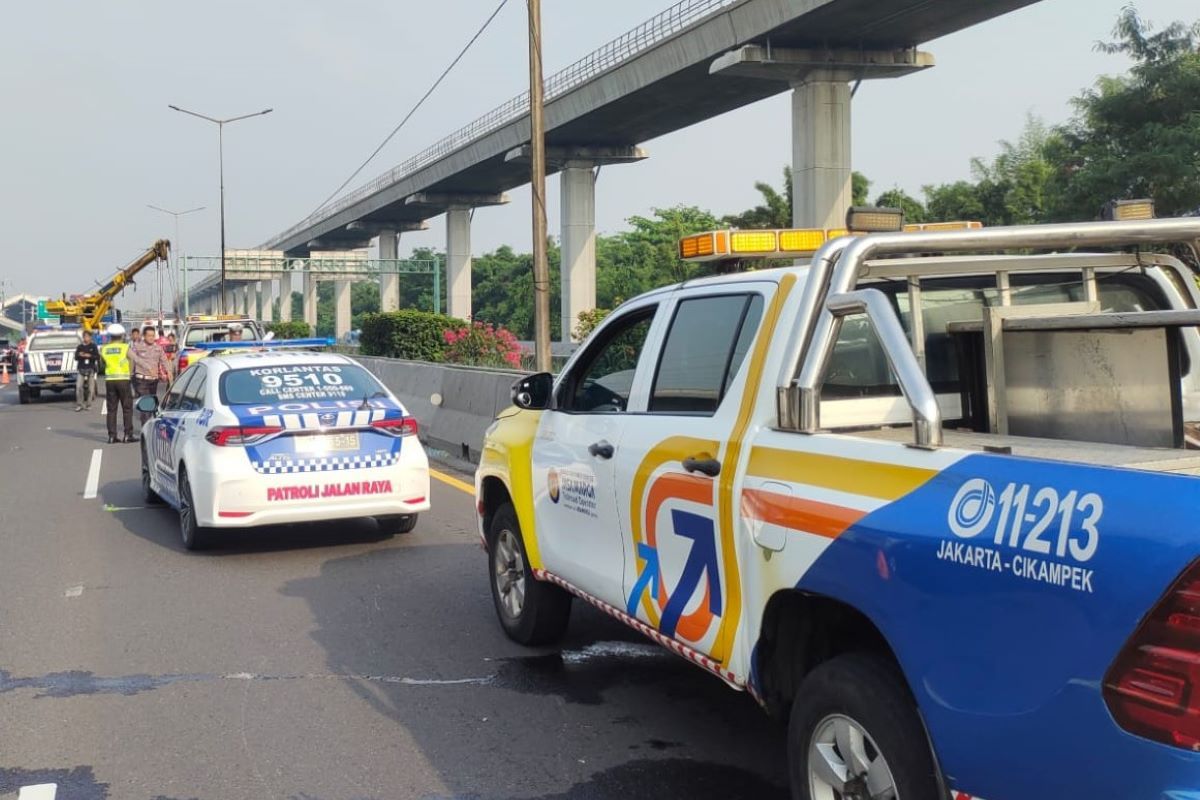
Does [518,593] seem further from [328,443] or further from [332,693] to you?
[328,443]

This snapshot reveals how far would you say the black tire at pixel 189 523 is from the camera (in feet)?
31.1

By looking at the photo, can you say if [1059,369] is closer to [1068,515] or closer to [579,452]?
[1068,515]

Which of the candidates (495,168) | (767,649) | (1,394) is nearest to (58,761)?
(767,649)

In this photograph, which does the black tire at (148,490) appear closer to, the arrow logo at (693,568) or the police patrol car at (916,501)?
the police patrol car at (916,501)

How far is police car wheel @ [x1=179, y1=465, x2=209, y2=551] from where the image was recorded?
31.1ft

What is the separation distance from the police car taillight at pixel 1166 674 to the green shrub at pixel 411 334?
28790 mm

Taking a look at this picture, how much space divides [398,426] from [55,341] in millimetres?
26227

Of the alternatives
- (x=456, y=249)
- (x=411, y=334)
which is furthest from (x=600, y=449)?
(x=456, y=249)

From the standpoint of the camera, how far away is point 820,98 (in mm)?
34156

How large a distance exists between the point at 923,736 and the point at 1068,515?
2.69 feet

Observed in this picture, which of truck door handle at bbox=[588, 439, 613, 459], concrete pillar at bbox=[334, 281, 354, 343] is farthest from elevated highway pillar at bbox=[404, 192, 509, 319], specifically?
truck door handle at bbox=[588, 439, 613, 459]

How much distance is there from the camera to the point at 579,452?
5.62m

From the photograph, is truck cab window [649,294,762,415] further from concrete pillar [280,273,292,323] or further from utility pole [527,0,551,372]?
concrete pillar [280,273,292,323]

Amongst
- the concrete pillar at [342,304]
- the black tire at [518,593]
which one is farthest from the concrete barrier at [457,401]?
the concrete pillar at [342,304]
